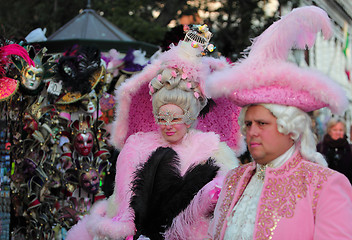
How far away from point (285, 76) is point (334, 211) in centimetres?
59

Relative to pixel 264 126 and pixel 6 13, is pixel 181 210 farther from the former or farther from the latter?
pixel 6 13

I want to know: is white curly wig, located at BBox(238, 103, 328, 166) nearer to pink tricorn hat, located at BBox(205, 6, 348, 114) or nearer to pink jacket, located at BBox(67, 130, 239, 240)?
pink tricorn hat, located at BBox(205, 6, 348, 114)

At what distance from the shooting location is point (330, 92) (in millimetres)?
2115

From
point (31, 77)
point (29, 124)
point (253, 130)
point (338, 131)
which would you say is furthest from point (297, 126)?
point (338, 131)

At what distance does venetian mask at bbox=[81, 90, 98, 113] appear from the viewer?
6.11 m

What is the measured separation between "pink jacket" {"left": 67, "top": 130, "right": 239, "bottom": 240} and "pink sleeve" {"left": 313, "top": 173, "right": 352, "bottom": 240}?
1.02 meters

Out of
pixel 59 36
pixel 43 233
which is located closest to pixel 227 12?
pixel 59 36

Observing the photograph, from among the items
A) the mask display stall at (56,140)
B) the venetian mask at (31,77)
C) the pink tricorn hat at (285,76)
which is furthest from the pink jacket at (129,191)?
the venetian mask at (31,77)

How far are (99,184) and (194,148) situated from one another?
9.54 feet

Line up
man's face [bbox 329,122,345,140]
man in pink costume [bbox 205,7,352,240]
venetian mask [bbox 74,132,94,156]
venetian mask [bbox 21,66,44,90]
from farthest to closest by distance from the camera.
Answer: man's face [bbox 329,122,345,140]
venetian mask [bbox 74,132,94,156]
venetian mask [bbox 21,66,44,90]
man in pink costume [bbox 205,7,352,240]

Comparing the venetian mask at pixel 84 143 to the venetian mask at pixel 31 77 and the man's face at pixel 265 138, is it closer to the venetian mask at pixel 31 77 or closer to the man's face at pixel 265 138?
the venetian mask at pixel 31 77

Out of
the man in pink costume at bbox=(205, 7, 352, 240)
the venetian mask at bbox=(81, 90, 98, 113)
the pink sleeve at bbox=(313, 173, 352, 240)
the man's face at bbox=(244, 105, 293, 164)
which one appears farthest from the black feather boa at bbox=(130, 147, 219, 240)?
the venetian mask at bbox=(81, 90, 98, 113)

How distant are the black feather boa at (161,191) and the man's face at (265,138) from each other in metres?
0.97

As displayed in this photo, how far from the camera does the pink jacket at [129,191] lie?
3098 mm
